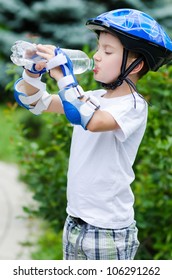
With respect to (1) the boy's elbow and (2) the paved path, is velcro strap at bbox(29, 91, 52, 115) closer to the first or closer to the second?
(1) the boy's elbow

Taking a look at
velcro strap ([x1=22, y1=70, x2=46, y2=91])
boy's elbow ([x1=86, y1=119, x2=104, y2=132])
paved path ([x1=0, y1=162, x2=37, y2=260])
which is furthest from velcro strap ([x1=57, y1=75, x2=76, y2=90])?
paved path ([x1=0, y1=162, x2=37, y2=260])

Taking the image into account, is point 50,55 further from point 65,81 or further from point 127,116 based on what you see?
point 127,116

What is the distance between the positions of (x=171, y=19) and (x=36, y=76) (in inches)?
270

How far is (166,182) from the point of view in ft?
14.0

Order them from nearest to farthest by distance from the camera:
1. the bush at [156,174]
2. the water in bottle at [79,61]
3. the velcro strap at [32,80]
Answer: the velcro strap at [32,80], the water in bottle at [79,61], the bush at [156,174]

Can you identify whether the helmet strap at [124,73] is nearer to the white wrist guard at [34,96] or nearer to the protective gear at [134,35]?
the protective gear at [134,35]

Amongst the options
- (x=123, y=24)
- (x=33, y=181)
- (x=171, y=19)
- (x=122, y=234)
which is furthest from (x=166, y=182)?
(x=171, y=19)

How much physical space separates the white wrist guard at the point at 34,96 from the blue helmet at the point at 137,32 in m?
0.33

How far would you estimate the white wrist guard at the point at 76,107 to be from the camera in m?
2.50

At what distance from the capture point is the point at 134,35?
2.65 m

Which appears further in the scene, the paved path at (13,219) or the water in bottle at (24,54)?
the paved path at (13,219)

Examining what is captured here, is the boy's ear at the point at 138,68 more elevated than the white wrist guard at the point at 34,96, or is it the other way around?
the boy's ear at the point at 138,68

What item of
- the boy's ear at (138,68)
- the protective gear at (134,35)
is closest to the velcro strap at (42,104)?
the protective gear at (134,35)

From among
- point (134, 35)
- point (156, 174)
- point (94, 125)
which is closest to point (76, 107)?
point (94, 125)
